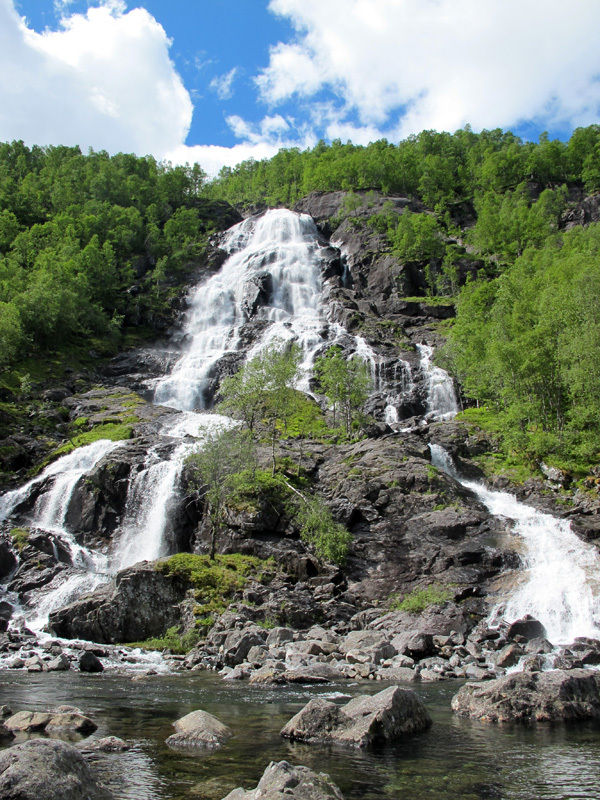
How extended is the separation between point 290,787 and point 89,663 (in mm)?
19293

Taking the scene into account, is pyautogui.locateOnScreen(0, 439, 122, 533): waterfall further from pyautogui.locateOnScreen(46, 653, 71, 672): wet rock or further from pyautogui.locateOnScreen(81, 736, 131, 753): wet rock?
pyautogui.locateOnScreen(81, 736, 131, 753): wet rock

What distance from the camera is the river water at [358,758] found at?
9102 mm

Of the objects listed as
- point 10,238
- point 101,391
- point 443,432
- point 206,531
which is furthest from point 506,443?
point 10,238

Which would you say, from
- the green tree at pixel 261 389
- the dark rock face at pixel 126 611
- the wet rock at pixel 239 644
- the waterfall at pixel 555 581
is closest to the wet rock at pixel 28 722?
the wet rock at pixel 239 644

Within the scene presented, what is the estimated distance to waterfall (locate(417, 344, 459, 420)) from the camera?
60.6 metres

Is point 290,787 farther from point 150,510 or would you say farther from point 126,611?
point 150,510

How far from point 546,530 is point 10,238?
98.4 meters

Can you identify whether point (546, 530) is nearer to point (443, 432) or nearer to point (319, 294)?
point (443, 432)

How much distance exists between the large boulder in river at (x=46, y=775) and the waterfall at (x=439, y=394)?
53959 millimetres

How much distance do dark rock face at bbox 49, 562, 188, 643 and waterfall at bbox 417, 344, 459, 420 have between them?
37010 mm

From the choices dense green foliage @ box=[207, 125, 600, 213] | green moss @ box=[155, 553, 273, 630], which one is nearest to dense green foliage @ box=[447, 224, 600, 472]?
green moss @ box=[155, 553, 273, 630]

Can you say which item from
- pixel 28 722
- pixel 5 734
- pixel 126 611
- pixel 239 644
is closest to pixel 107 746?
Answer: pixel 5 734

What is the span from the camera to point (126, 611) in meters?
29.9

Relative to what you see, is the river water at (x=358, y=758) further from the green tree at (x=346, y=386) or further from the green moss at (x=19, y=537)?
the green tree at (x=346, y=386)
